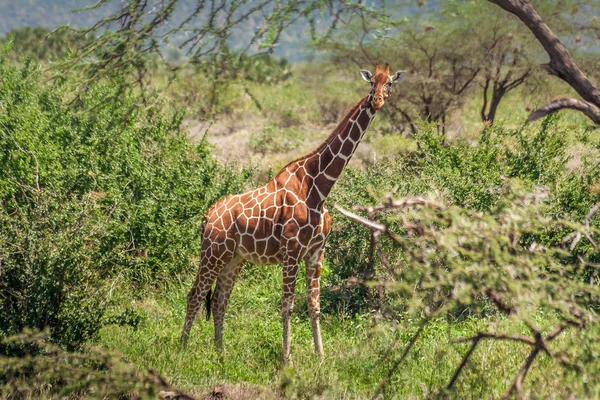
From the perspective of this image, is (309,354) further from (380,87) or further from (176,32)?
(176,32)

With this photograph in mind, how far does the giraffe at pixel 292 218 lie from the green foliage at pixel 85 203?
1.13 m

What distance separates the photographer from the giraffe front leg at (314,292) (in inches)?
262

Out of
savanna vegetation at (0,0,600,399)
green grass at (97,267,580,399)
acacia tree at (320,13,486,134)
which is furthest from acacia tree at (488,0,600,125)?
acacia tree at (320,13,486,134)

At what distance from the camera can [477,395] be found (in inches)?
205

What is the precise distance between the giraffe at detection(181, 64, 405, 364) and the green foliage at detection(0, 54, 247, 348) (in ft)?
3.70

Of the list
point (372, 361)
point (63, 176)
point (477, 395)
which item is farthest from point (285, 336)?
point (63, 176)

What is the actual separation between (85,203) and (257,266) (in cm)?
287

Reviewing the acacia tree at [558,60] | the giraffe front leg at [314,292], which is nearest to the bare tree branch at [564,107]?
the acacia tree at [558,60]

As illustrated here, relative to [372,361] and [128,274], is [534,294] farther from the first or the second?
[128,274]

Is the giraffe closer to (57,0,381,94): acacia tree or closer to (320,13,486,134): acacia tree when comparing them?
(57,0,381,94): acacia tree

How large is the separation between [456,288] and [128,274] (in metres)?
5.42

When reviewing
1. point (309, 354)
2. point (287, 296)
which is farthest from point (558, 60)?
point (309, 354)

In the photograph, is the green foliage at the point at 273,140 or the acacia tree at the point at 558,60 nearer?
the acacia tree at the point at 558,60

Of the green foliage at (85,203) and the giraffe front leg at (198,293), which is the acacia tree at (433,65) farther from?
the giraffe front leg at (198,293)
